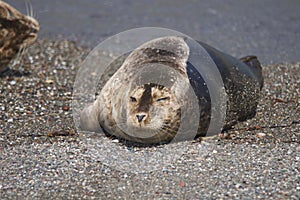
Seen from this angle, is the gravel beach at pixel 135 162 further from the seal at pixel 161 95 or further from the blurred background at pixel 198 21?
the blurred background at pixel 198 21

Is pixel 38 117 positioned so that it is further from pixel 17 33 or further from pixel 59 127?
pixel 17 33

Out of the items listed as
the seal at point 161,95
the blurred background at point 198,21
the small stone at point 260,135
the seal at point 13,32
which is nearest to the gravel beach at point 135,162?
the small stone at point 260,135

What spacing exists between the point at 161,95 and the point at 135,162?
57 centimetres

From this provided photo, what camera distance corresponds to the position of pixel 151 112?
13.8 feet

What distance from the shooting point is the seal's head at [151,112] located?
4.22m

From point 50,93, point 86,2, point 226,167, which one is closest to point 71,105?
point 50,93

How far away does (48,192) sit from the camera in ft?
12.4

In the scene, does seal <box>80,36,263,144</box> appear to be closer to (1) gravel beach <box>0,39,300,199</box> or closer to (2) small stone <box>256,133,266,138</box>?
(1) gravel beach <box>0,39,300,199</box>

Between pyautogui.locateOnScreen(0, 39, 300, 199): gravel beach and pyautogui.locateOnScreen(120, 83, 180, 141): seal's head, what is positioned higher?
pyautogui.locateOnScreen(120, 83, 180, 141): seal's head

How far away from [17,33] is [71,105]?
1.21 metres

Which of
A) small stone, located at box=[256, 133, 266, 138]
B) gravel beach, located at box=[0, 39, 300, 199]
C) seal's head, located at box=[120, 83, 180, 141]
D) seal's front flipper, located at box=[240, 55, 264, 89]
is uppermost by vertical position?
seal's front flipper, located at box=[240, 55, 264, 89]

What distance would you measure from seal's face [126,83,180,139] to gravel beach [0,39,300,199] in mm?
191

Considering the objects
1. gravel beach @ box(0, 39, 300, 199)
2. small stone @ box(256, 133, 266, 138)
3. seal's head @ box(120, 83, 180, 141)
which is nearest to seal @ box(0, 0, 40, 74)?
gravel beach @ box(0, 39, 300, 199)

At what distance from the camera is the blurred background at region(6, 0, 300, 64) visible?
8.02 metres
